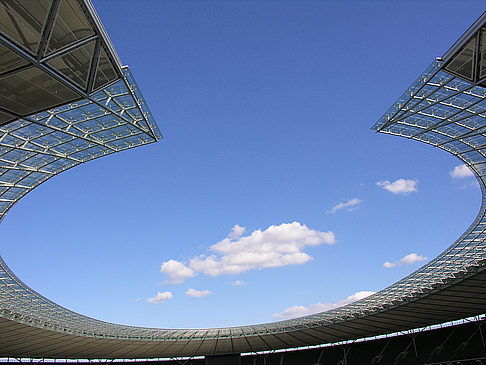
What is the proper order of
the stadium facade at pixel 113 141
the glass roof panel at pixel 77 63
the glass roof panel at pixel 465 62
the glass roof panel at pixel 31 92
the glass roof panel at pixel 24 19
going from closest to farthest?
the glass roof panel at pixel 24 19 < the stadium facade at pixel 113 141 < the glass roof panel at pixel 31 92 < the glass roof panel at pixel 77 63 < the glass roof panel at pixel 465 62

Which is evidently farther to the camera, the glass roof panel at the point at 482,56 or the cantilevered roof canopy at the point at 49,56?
the glass roof panel at the point at 482,56

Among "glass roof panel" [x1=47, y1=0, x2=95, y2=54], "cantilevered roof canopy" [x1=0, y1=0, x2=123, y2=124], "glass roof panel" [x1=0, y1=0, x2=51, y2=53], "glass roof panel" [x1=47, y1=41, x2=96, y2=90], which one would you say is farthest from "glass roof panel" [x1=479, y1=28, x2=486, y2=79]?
"glass roof panel" [x1=0, y1=0, x2=51, y2=53]

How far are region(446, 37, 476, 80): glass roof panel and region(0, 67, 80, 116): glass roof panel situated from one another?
15015mm

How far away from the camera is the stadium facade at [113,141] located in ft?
46.6

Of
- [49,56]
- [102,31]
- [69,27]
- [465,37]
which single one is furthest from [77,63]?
[465,37]

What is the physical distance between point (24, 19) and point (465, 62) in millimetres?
16097

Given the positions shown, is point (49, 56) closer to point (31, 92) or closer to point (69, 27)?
point (69, 27)

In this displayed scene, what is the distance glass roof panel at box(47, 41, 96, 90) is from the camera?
50.0ft

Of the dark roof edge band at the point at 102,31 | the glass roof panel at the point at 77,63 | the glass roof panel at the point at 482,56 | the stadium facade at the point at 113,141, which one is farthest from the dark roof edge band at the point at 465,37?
the glass roof panel at the point at 77,63

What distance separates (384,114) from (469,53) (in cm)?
1251

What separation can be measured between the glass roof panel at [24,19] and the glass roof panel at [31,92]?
1.21 m

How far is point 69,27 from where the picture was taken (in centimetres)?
1403

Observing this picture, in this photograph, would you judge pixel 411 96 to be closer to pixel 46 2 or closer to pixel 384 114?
pixel 384 114

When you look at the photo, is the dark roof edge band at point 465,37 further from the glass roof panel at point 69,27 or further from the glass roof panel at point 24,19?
the glass roof panel at point 24,19
